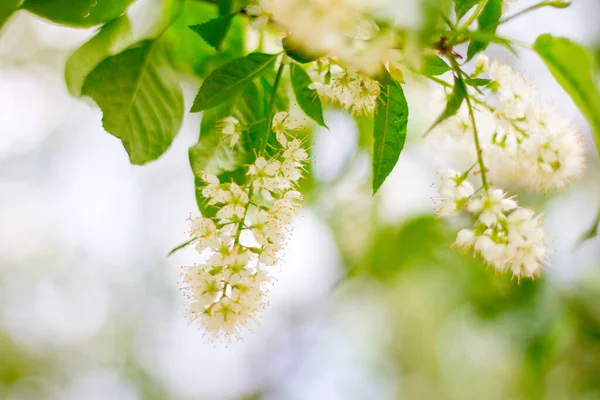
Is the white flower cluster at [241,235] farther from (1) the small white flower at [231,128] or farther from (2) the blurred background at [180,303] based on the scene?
(2) the blurred background at [180,303]

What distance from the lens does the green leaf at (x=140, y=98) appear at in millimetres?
562

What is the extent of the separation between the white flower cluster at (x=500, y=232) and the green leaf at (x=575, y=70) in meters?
0.12

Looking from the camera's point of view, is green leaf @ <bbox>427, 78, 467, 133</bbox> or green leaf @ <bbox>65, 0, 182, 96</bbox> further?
green leaf @ <bbox>65, 0, 182, 96</bbox>

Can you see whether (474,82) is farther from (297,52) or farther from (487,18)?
(297,52)

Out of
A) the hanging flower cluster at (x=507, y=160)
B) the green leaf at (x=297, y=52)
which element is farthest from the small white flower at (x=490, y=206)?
the green leaf at (x=297, y=52)

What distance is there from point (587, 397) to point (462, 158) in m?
1.78

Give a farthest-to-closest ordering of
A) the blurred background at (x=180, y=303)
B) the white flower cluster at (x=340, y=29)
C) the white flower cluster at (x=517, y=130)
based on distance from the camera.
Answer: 1. the blurred background at (x=180, y=303)
2. the white flower cluster at (x=517, y=130)
3. the white flower cluster at (x=340, y=29)

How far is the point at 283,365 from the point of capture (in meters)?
2.85

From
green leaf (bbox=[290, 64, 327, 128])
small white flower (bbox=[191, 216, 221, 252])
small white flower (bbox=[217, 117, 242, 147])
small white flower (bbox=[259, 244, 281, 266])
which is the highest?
green leaf (bbox=[290, 64, 327, 128])

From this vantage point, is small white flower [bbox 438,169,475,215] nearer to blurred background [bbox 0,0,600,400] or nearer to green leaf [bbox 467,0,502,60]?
green leaf [bbox 467,0,502,60]

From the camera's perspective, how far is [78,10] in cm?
55

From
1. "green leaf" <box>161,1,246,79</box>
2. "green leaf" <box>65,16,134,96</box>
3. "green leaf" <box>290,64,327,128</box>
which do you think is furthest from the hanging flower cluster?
"green leaf" <box>65,16,134,96</box>

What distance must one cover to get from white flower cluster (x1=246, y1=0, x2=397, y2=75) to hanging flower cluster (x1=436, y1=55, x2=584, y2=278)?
0.16 meters

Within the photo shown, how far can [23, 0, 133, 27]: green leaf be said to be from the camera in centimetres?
52
